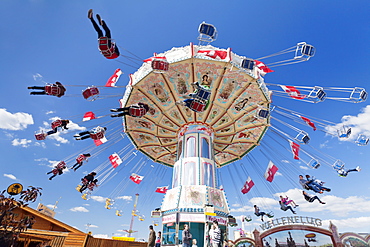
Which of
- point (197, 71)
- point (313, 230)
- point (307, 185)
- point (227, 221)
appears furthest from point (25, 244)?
point (313, 230)

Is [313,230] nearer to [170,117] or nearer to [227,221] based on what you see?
[227,221]

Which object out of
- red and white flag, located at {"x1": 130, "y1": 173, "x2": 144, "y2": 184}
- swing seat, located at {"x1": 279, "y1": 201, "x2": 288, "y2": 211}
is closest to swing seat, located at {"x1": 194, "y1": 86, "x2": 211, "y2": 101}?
red and white flag, located at {"x1": 130, "y1": 173, "x2": 144, "y2": 184}

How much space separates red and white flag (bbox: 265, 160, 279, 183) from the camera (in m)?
16.1

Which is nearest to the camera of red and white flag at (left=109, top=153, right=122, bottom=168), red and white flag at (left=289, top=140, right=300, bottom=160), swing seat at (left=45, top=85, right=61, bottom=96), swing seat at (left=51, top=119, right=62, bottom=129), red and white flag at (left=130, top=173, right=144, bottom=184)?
swing seat at (left=45, top=85, right=61, bottom=96)

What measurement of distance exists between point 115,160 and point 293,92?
13.9 meters

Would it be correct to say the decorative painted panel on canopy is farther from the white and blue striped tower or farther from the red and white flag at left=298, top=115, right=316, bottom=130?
the red and white flag at left=298, top=115, right=316, bottom=130

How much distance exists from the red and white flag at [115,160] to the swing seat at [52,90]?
7.41m

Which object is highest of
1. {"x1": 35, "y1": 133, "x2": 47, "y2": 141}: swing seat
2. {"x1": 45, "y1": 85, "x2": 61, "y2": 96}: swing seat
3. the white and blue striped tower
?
{"x1": 45, "y1": 85, "x2": 61, "y2": 96}: swing seat

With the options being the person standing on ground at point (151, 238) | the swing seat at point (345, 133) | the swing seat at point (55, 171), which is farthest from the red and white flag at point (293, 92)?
the swing seat at point (55, 171)

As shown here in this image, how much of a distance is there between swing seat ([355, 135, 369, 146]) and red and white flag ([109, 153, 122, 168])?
16718mm

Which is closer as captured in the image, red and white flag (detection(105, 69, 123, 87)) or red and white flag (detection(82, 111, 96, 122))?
red and white flag (detection(105, 69, 123, 87))

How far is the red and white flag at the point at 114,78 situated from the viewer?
13598mm

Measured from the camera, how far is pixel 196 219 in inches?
494

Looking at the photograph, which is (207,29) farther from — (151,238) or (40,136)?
(40,136)
